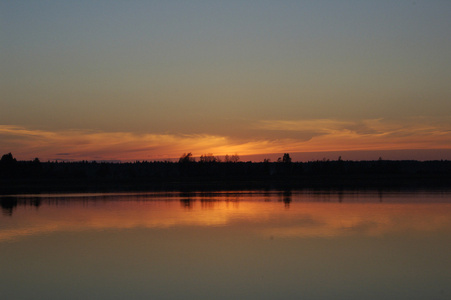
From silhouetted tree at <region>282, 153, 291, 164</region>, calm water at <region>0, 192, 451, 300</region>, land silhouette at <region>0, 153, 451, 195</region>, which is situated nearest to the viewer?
calm water at <region>0, 192, 451, 300</region>

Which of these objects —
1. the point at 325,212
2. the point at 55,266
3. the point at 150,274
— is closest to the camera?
the point at 150,274

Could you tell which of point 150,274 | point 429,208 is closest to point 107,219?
point 150,274

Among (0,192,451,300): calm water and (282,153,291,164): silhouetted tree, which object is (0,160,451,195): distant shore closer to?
(282,153,291,164): silhouetted tree

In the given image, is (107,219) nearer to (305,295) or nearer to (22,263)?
(22,263)

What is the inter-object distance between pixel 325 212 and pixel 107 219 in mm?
12365

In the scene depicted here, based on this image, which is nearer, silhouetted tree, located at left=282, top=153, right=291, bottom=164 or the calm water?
the calm water

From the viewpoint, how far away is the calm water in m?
13.2

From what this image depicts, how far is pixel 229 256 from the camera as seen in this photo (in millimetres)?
17297

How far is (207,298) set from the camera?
12.4 m

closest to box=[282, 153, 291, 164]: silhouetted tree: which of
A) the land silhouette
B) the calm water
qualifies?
the land silhouette

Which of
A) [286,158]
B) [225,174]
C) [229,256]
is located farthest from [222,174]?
[229,256]

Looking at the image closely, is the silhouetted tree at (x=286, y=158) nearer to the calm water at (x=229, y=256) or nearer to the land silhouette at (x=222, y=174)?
the land silhouette at (x=222, y=174)

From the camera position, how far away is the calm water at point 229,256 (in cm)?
1318

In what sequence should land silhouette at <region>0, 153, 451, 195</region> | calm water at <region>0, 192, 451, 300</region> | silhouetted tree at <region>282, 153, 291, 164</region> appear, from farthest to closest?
silhouetted tree at <region>282, 153, 291, 164</region> < land silhouette at <region>0, 153, 451, 195</region> < calm water at <region>0, 192, 451, 300</region>
